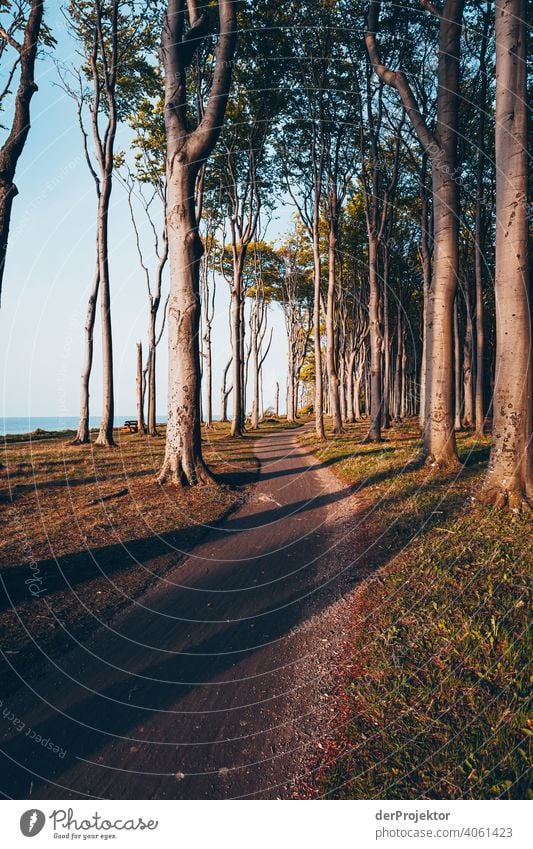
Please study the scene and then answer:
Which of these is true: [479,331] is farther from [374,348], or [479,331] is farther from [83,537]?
[83,537]

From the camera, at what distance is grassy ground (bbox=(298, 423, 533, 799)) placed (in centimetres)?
256

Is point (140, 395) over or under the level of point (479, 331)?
under

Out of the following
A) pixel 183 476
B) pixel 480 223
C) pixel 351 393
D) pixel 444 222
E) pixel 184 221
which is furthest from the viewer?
pixel 351 393

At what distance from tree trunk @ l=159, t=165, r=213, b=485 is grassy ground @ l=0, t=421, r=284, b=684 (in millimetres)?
880

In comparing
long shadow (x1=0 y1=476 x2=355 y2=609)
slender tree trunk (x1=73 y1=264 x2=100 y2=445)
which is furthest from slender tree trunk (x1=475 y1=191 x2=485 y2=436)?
slender tree trunk (x1=73 y1=264 x2=100 y2=445)

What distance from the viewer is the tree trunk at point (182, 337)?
10.3 meters

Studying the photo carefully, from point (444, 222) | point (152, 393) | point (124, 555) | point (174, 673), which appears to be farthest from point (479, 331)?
point (174, 673)

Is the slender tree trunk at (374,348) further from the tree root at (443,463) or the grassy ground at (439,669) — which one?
the grassy ground at (439,669)

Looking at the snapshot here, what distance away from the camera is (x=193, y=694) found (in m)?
3.46

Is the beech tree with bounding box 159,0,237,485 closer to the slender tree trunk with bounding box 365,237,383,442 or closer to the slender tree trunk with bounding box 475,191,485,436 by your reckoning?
the slender tree trunk with bounding box 365,237,383,442

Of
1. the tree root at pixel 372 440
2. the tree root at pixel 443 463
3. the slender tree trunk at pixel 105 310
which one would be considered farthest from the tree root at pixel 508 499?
the slender tree trunk at pixel 105 310

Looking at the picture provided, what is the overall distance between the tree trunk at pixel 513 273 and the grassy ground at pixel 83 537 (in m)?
5.33

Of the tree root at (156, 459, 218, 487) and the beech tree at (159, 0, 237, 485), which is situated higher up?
the beech tree at (159, 0, 237, 485)
